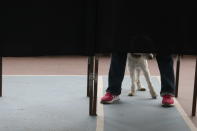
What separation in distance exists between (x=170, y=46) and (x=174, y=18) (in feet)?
0.54

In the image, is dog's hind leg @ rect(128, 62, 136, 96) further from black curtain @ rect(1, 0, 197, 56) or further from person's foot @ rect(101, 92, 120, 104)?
black curtain @ rect(1, 0, 197, 56)

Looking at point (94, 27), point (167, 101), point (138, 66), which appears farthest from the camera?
point (138, 66)

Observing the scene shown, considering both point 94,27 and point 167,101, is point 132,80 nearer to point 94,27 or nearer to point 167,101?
point 167,101

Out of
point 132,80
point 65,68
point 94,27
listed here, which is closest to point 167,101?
point 132,80

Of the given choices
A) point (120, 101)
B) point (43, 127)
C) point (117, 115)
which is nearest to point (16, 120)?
point (43, 127)

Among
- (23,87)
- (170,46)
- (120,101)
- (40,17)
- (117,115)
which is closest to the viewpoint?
(40,17)

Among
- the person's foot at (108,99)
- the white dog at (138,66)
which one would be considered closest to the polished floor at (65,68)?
the white dog at (138,66)

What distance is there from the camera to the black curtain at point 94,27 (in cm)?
199

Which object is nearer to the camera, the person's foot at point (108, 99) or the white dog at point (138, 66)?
the person's foot at point (108, 99)

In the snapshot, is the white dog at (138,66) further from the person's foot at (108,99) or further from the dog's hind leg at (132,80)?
the person's foot at (108,99)

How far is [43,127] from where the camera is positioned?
8.65 feet

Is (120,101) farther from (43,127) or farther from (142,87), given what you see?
(43,127)

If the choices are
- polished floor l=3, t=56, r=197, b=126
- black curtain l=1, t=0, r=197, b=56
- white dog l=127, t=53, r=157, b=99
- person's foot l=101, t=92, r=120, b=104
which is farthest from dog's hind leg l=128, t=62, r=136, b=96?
black curtain l=1, t=0, r=197, b=56

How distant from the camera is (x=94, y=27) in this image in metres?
2.10
